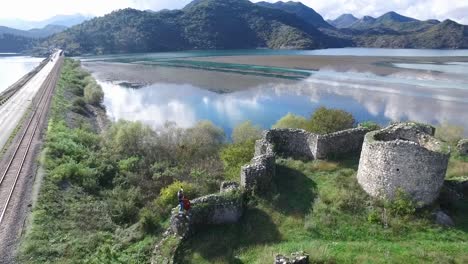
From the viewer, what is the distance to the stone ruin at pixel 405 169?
16.2 meters

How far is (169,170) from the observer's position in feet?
112

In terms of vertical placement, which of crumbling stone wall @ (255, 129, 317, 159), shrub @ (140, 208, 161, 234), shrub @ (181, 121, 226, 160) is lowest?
shrub @ (181, 121, 226, 160)

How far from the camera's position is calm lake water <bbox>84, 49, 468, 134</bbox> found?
5922 centimetres

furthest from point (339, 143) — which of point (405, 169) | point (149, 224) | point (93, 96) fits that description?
point (93, 96)

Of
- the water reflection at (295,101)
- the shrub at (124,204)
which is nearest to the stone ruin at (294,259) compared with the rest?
the shrub at (124,204)

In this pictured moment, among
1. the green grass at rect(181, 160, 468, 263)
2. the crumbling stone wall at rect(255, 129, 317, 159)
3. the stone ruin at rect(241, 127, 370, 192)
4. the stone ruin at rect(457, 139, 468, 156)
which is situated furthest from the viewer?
the stone ruin at rect(457, 139, 468, 156)

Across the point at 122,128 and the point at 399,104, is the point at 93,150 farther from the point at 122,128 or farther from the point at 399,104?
the point at 399,104

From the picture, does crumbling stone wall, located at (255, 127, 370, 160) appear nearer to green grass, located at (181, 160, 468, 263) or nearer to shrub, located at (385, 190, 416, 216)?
green grass, located at (181, 160, 468, 263)

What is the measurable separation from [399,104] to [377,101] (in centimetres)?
400

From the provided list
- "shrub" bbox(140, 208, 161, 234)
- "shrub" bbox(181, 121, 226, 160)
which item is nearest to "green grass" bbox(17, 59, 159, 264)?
"shrub" bbox(140, 208, 161, 234)

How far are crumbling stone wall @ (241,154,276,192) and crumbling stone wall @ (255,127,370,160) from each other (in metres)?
2.08

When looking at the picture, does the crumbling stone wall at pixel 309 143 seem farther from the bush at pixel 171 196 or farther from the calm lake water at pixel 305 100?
the calm lake water at pixel 305 100

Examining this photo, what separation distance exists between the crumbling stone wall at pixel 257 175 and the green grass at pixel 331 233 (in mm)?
663

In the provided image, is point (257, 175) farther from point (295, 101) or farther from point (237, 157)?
point (295, 101)
